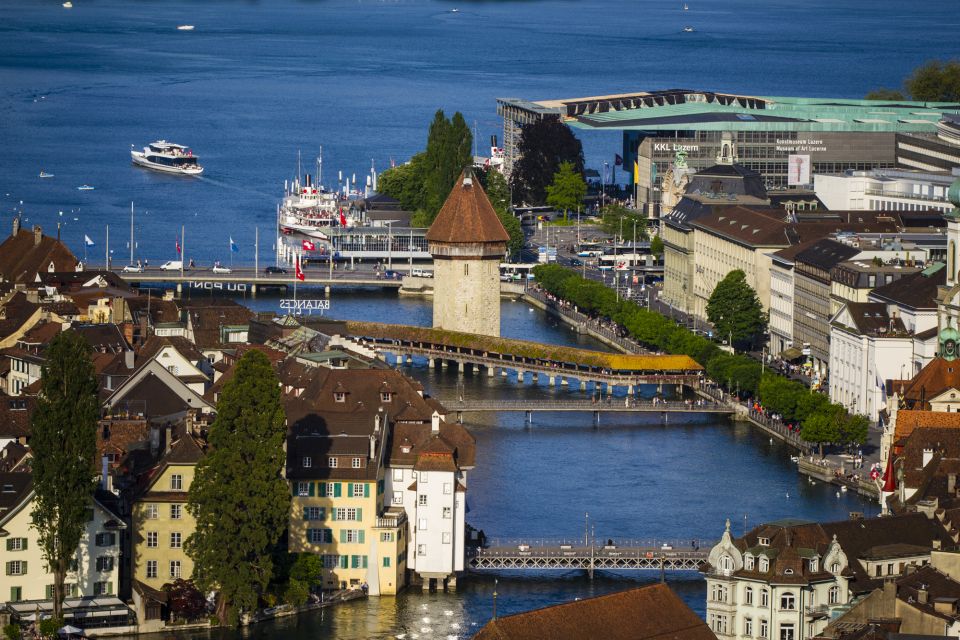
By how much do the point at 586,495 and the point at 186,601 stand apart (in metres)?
19.5

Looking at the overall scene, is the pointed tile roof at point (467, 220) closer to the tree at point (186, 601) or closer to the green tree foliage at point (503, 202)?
the green tree foliage at point (503, 202)

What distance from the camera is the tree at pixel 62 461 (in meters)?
68.4

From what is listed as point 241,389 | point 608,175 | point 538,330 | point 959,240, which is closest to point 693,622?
point 241,389

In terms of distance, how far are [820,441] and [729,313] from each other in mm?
25685

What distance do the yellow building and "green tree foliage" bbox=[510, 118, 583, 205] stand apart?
97869 mm

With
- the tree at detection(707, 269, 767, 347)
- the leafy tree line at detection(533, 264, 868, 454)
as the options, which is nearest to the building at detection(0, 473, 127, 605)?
the leafy tree line at detection(533, 264, 868, 454)

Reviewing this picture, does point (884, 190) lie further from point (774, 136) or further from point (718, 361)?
point (718, 361)

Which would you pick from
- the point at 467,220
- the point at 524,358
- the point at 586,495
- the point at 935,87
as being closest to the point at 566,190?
the point at 935,87

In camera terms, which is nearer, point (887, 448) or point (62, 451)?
point (62, 451)

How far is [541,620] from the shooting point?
5609 cm

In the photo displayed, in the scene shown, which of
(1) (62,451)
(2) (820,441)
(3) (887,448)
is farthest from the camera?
(2) (820,441)

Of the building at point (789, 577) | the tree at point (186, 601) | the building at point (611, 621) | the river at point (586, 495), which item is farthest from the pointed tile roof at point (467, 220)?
the building at point (611, 621)

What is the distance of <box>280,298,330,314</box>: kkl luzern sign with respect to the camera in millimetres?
127750

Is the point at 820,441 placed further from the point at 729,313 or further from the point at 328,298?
the point at 328,298
